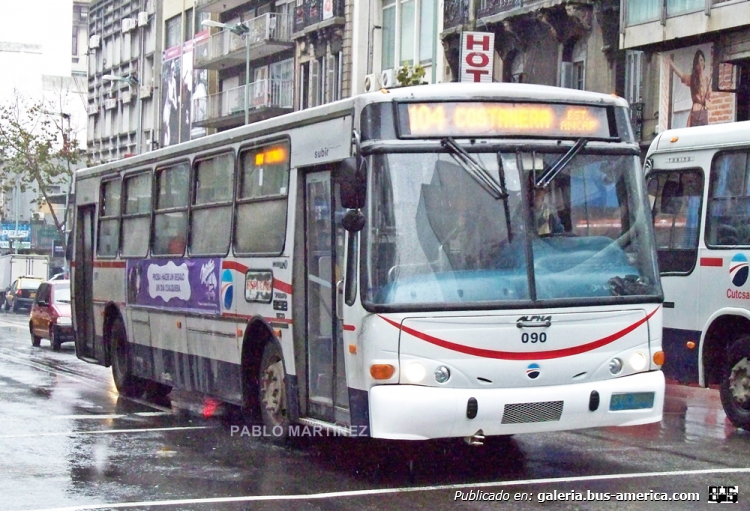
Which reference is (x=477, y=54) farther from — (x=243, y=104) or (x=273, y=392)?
(x=273, y=392)

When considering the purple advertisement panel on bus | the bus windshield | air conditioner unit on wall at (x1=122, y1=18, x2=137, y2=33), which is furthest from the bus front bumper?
air conditioner unit on wall at (x1=122, y1=18, x2=137, y2=33)

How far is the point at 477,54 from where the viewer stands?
32.2 metres

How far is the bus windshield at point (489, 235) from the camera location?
364 inches

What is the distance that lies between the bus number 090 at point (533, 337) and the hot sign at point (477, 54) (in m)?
23.1

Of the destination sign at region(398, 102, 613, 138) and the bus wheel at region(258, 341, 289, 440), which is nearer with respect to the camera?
the destination sign at region(398, 102, 613, 138)

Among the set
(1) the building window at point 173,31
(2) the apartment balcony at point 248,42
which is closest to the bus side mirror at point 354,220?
(2) the apartment balcony at point 248,42

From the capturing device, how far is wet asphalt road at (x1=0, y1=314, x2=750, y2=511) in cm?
881

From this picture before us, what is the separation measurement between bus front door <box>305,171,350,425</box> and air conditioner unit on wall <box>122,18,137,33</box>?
6114cm

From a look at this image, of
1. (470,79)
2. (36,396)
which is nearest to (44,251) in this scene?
(470,79)

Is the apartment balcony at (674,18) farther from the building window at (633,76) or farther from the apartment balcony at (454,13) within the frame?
the apartment balcony at (454,13)

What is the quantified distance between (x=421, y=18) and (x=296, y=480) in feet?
104

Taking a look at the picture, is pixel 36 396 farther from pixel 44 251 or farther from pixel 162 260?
pixel 44 251

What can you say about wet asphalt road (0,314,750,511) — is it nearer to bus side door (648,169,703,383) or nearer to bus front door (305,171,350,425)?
bus front door (305,171,350,425)

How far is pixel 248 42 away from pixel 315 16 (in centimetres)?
260
